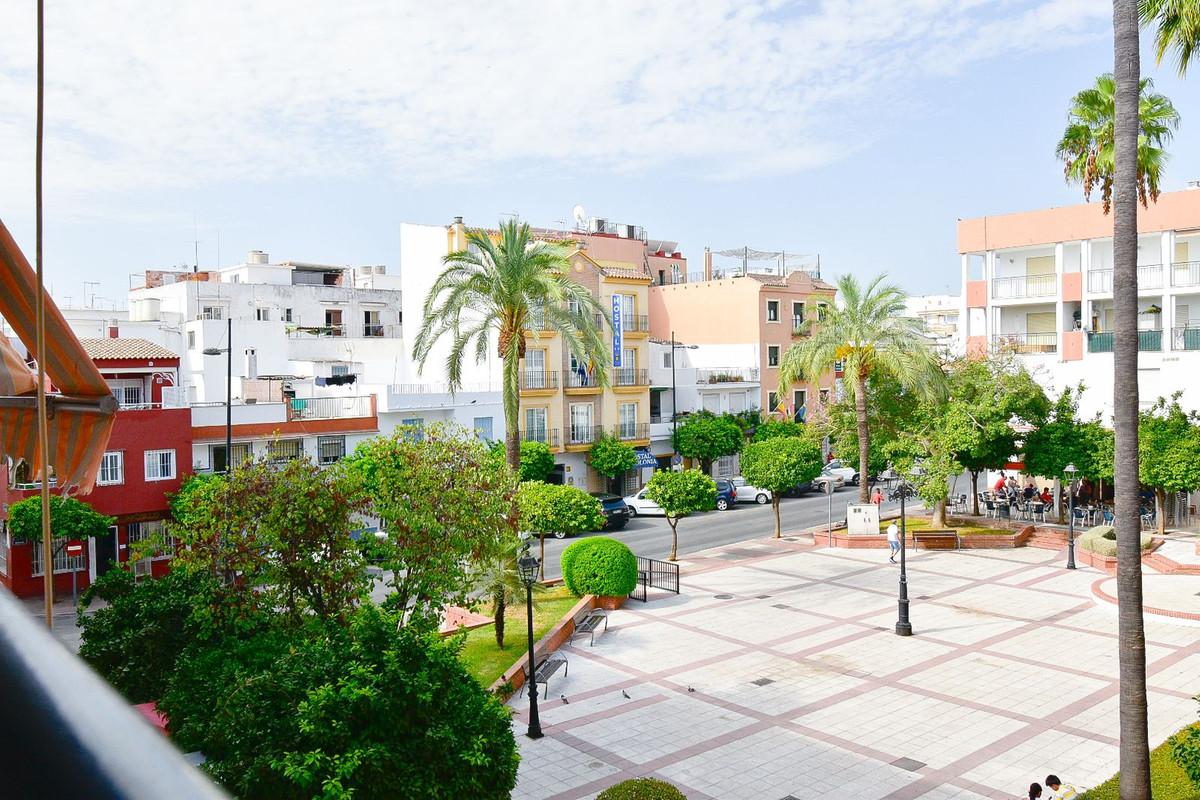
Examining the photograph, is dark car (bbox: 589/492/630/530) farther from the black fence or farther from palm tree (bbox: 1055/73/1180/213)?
palm tree (bbox: 1055/73/1180/213)

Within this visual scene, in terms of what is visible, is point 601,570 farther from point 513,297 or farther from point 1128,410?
point 1128,410

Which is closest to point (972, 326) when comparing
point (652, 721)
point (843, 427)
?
point (843, 427)

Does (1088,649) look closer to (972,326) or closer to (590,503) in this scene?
(590,503)

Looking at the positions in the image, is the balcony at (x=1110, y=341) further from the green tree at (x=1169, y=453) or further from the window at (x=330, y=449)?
the window at (x=330, y=449)

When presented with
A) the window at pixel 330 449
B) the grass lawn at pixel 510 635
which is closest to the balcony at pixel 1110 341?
the grass lawn at pixel 510 635

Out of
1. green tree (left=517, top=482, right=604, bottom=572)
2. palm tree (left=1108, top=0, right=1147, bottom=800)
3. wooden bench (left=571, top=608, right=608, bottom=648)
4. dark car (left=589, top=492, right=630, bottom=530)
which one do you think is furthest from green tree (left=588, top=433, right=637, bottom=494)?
palm tree (left=1108, top=0, right=1147, bottom=800)

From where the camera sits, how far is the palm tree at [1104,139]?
83.5ft

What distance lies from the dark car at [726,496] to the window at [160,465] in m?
21.7

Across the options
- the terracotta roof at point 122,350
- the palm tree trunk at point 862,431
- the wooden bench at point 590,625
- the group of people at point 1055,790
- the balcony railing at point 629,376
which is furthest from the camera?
the balcony railing at point 629,376

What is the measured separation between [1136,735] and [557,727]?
872cm

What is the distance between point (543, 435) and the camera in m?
43.8

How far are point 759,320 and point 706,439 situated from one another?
1104 centimetres

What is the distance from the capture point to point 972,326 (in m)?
45.3

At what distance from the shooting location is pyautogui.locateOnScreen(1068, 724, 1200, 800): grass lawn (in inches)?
502
